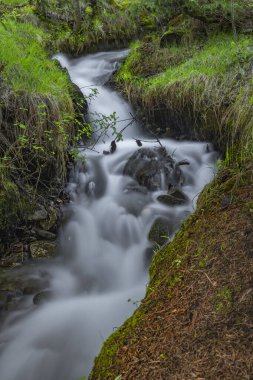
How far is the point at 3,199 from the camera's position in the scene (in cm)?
409

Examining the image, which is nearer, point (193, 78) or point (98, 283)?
point (98, 283)

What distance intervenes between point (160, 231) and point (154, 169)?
1.15 m

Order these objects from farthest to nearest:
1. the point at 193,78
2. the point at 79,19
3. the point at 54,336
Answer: the point at 79,19 → the point at 193,78 → the point at 54,336

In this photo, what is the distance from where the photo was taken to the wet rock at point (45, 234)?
439 centimetres

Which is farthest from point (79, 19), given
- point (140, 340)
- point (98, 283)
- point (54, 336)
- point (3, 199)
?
point (140, 340)

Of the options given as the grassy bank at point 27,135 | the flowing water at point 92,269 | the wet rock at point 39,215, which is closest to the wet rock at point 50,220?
the wet rock at point 39,215

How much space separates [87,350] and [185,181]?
297 cm

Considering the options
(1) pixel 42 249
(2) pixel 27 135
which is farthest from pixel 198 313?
(2) pixel 27 135

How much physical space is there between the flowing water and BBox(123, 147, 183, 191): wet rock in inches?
5.1

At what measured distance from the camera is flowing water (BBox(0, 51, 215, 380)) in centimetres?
314

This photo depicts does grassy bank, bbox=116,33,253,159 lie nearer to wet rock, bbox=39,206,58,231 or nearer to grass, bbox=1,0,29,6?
wet rock, bbox=39,206,58,231

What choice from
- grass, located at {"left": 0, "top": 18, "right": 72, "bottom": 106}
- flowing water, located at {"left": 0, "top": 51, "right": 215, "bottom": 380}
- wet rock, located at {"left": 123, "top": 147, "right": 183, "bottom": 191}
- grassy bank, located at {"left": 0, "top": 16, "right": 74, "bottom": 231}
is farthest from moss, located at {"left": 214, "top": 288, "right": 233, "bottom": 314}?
grass, located at {"left": 0, "top": 18, "right": 72, "bottom": 106}

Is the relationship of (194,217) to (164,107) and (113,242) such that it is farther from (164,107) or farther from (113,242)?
(164,107)

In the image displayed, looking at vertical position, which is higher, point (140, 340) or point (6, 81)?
point (6, 81)
